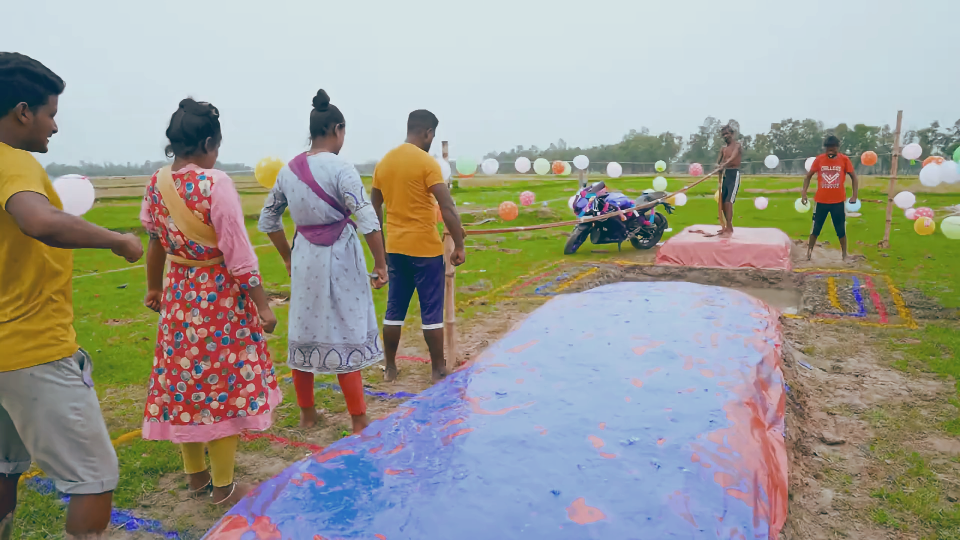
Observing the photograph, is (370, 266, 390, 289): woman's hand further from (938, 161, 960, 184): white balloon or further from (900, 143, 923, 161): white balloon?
(900, 143, 923, 161): white balloon

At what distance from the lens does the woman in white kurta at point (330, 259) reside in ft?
9.95

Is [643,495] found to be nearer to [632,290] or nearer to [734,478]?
[734,478]

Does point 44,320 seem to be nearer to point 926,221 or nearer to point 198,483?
point 198,483

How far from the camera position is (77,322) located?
5.91 metres

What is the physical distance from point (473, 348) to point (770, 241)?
16.8 feet

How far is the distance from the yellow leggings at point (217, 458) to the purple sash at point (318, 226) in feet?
3.46

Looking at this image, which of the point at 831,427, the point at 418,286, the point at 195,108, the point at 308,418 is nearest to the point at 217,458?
the point at 308,418

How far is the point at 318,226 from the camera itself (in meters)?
3.11

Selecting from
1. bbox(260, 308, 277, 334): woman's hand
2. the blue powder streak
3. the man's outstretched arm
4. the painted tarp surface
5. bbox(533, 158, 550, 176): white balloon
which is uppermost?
bbox(533, 158, 550, 176): white balloon

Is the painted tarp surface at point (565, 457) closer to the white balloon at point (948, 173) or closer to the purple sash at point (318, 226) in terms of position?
the purple sash at point (318, 226)

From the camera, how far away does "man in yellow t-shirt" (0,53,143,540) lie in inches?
67.8

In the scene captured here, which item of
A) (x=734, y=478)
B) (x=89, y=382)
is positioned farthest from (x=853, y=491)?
(x=89, y=382)

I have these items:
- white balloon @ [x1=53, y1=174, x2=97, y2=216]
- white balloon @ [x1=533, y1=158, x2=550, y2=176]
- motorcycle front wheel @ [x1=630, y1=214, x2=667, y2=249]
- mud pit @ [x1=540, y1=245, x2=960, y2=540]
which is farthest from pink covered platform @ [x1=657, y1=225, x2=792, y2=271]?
white balloon @ [x1=53, y1=174, x2=97, y2=216]

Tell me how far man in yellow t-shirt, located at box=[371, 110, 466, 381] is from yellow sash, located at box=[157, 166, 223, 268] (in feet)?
5.17
